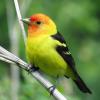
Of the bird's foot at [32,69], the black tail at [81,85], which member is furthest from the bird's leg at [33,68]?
the black tail at [81,85]

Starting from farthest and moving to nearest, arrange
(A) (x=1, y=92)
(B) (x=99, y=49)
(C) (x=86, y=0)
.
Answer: (C) (x=86, y=0)
(B) (x=99, y=49)
(A) (x=1, y=92)

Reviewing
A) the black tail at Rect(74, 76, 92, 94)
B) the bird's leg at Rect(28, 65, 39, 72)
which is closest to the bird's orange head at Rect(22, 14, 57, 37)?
the bird's leg at Rect(28, 65, 39, 72)

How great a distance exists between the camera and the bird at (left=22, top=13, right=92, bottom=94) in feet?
22.7

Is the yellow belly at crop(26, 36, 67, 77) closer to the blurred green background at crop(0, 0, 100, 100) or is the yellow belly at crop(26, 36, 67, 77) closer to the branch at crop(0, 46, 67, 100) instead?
the branch at crop(0, 46, 67, 100)

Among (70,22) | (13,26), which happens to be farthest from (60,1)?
(13,26)

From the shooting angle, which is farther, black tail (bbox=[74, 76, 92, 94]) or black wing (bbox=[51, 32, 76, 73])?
black tail (bbox=[74, 76, 92, 94])

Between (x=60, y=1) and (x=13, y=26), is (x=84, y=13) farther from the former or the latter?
(x=13, y=26)

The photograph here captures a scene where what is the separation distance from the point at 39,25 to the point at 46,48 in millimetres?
308

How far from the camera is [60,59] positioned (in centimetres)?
716

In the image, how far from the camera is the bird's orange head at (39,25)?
7.06 m

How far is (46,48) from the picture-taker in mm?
6953

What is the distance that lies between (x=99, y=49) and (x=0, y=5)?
Result: 143 cm

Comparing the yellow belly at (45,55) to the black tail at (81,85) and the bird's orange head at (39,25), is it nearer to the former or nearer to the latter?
the bird's orange head at (39,25)

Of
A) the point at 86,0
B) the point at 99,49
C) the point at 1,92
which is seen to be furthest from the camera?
the point at 86,0
